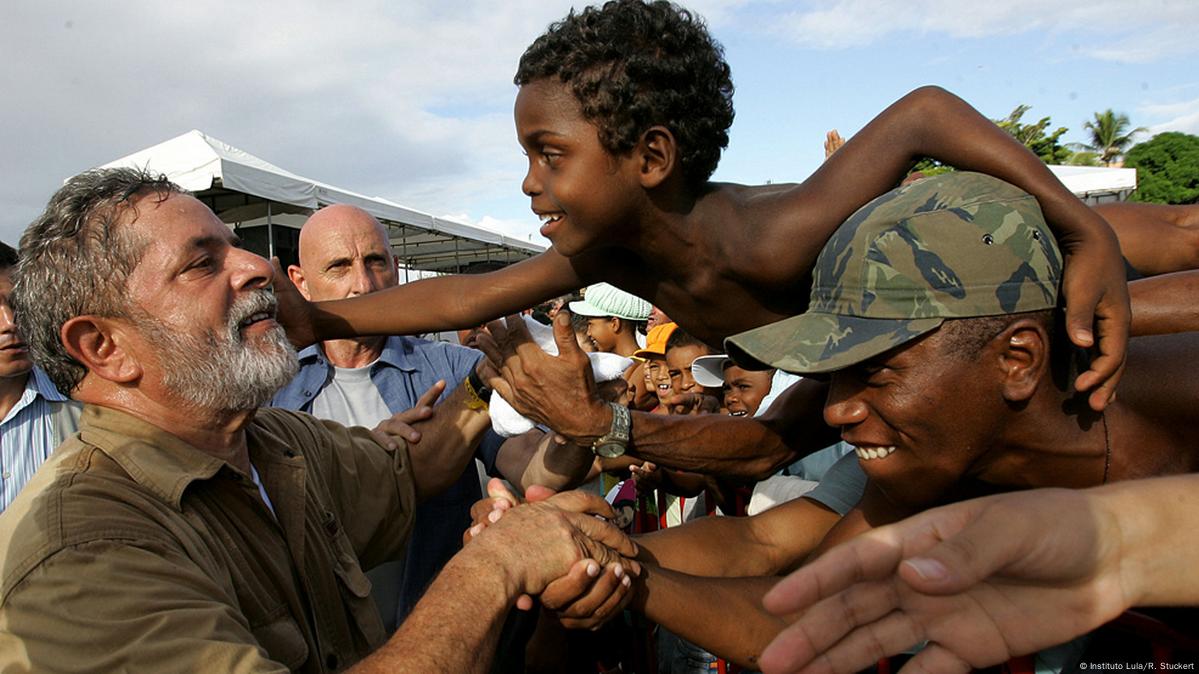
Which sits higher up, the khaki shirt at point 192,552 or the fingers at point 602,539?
the khaki shirt at point 192,552

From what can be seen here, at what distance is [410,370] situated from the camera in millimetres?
3850

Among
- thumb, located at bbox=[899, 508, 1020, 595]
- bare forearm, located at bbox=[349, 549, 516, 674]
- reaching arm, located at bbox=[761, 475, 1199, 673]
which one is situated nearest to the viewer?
thumb, located at bbox=[899, 508, 1020, 595]

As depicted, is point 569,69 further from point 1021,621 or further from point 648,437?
point 1021,621

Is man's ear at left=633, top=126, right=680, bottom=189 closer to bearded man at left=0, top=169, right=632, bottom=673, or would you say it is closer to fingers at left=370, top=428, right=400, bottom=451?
bearded man at left=0, top=169, right=632, bottom=673

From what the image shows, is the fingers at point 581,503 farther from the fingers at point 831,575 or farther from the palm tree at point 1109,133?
the palm tree at point 1109,133

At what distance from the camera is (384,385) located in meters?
3.82

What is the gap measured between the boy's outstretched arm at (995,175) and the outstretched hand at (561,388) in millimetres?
845

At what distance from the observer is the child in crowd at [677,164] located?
230 centimetres

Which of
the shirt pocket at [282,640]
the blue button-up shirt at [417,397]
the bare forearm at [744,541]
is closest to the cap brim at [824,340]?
the bare forearm at [744,541]

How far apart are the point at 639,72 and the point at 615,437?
1173 millimetres

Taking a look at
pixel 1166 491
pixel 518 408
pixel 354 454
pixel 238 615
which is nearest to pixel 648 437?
pixel 518 408

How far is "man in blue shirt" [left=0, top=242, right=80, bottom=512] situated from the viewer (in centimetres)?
406

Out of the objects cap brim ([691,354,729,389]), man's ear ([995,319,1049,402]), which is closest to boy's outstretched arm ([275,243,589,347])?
cap brim ([691,354,729,389])

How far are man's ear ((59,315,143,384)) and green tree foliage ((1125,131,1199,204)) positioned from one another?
32.3m
